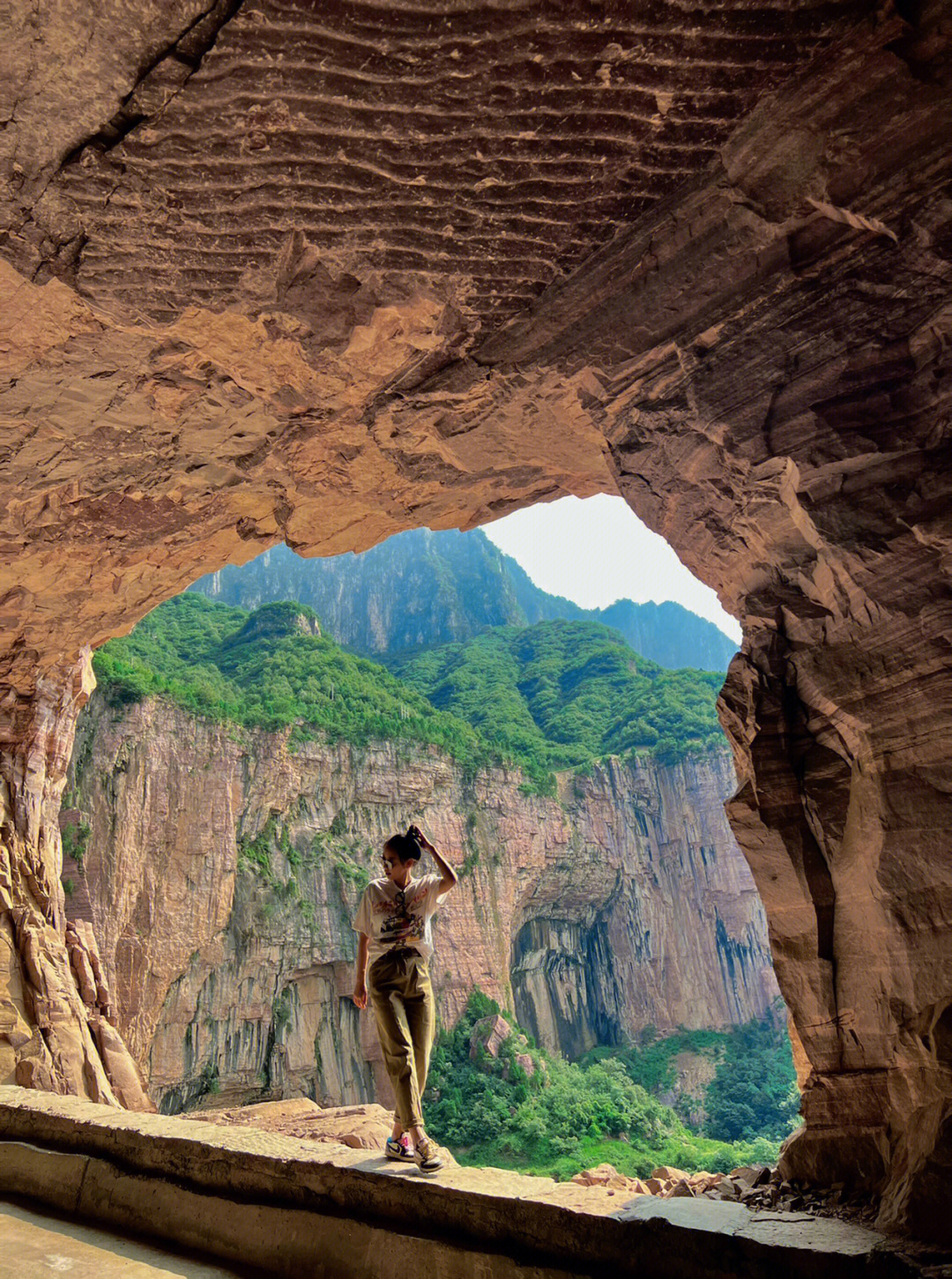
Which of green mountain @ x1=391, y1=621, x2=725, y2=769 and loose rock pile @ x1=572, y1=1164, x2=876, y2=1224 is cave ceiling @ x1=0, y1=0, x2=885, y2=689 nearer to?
loose rock pile @ x1=572, y1=1164, x2=876, y2=1224

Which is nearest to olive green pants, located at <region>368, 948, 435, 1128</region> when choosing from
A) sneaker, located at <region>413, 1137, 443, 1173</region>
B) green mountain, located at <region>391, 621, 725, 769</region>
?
sneaker, located at <region>413, 1137, 443, 1173</region>

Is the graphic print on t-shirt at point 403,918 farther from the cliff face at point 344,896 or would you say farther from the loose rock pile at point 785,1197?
the cliff face at point 344,896

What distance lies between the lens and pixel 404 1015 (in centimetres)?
352

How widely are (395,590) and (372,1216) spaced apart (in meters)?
50.9

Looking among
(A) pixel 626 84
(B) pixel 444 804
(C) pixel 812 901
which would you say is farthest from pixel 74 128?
(B) pixel 444 804

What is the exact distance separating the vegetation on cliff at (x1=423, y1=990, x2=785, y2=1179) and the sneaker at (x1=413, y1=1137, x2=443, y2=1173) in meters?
16.2

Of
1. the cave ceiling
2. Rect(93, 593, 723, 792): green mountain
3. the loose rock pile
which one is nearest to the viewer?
the cave ceiling

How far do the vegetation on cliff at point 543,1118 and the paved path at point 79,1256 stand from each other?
16162 millimetres

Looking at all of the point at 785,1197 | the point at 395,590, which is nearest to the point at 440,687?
the point at 395,590

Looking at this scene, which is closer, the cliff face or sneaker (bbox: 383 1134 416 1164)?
sneaker (bbox: 383 1134 416 1164)

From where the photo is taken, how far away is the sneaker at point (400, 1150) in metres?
3.16

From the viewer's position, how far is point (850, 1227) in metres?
2.45

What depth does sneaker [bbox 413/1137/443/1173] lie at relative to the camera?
295cm

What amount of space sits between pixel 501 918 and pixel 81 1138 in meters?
21.6
